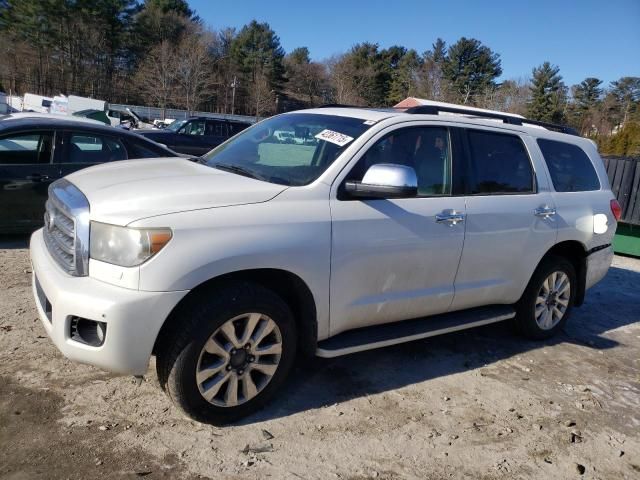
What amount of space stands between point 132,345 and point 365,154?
5.92 ft

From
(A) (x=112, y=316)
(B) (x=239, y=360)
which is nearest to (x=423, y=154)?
(B) (x=239, y=360)

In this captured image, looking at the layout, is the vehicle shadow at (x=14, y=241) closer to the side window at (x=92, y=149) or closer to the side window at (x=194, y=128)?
the side window at (x=92, y=149)

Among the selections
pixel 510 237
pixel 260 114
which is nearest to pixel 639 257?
pixel 510 237

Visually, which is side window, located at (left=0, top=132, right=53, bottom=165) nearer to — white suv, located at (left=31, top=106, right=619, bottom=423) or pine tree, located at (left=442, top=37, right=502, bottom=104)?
white suv, located at (left=31, top=106, right=619, bottom=423)

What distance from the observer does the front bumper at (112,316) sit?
2617mm

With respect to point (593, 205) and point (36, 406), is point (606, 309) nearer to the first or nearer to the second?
point (593, 205)

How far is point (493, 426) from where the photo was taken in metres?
3.42

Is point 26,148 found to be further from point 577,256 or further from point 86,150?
point 577,256

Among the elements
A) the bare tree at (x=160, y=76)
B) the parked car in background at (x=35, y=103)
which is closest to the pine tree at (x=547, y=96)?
the bare tree at (x=160, y=76)

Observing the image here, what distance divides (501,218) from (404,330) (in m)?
1.18

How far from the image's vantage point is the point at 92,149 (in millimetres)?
6488

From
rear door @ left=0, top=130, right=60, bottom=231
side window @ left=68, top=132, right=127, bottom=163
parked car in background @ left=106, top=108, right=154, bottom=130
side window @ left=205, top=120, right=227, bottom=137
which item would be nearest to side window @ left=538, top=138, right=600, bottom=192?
side window @ left=68, top=132, right=127, bottom=163

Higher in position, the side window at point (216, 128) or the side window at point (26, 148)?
the side window at point (216, 128)

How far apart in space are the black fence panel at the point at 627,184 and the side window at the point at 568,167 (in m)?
4.29
